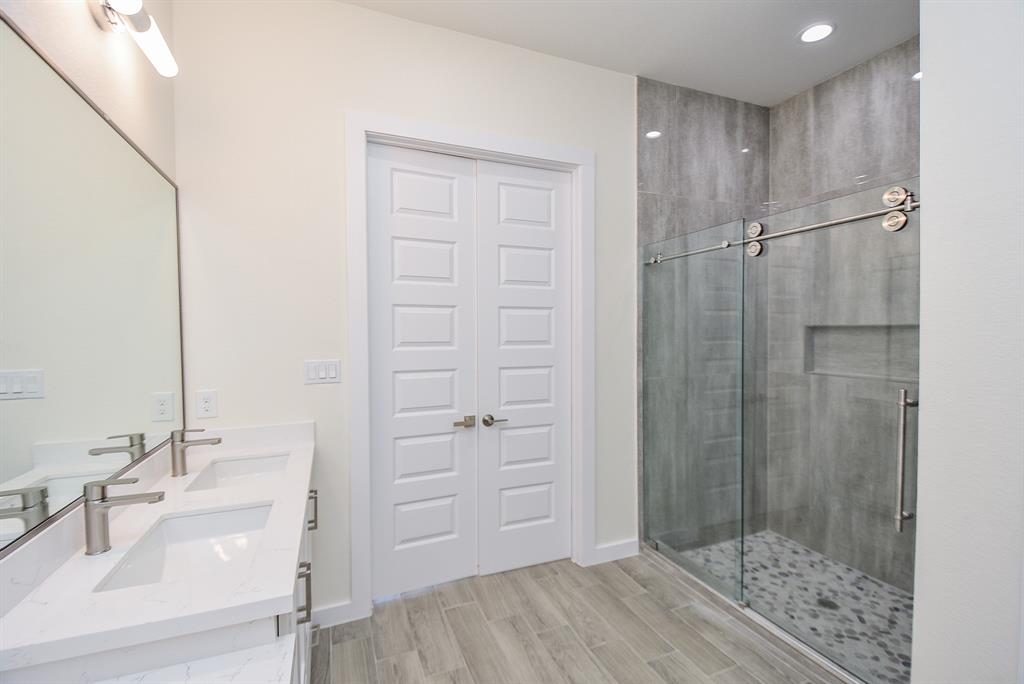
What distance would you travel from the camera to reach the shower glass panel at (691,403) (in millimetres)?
2479

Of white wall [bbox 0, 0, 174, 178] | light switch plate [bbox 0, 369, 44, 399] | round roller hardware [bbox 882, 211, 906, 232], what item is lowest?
light switch plate [bbox 0, 369, 44, 399]

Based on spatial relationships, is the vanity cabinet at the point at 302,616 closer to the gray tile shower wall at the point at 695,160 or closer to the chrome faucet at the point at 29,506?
the chrome faucet at the point at 29,506

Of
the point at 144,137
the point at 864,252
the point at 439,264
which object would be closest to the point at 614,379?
the point at 439,264

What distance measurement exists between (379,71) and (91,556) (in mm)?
2128

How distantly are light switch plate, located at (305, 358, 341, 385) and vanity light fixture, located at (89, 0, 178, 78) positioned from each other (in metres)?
1.17

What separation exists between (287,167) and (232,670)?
188 cm

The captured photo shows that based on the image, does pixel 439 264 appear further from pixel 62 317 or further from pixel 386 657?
pixel 386 657

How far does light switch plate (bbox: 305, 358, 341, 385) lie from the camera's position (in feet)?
6.61

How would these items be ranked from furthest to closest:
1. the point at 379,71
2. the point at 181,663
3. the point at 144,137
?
the point at 379,71 < the point at 144,137 < the point at 181,663

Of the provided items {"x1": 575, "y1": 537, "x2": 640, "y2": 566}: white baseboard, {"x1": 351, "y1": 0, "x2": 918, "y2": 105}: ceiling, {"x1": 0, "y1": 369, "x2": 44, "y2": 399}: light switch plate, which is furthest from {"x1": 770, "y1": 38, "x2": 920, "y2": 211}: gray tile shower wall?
{"x1": 0, "y1": 369, "x2": 44, "y2": 399}: light switch plate

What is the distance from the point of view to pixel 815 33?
2.25m

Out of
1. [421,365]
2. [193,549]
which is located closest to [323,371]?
[421,365]

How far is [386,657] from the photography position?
182cm

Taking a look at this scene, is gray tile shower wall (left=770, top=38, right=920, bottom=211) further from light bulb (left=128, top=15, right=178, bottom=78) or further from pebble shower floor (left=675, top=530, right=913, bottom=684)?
light bulb (left=128, top=15, right=178, bottom=78)
